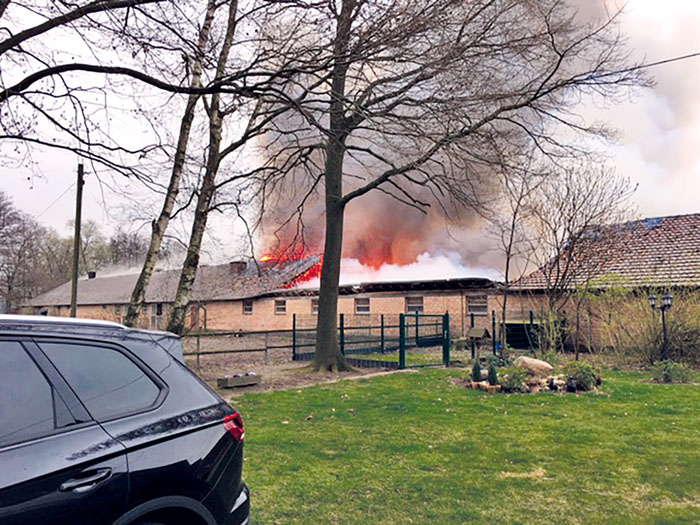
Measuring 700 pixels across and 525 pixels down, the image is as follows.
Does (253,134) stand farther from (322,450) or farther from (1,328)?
(1,328)

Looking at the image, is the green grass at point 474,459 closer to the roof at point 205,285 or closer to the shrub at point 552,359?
the shrub at point 552,359

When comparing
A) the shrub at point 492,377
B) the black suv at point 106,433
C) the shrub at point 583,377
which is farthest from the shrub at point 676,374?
the black suv at point 106,433

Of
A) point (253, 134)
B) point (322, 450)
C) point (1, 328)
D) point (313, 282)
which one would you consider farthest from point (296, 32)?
point (313, 282)

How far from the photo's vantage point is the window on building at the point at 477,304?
24322 millimetres

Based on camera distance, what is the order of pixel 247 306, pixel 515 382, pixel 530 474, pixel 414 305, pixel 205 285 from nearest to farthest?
1. pixel 530 474
2. pixel 515 382
3. pixel 414 305
4. pixel 247 306
5. pixel 205 285

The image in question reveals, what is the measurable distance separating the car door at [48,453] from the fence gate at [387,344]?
12.6 m

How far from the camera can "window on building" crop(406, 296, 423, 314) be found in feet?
87.2

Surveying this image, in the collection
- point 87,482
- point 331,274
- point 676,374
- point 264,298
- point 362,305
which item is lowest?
point 676,374

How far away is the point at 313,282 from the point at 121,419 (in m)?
33.6

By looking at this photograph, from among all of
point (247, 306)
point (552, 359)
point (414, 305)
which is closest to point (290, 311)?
point (247, 306)

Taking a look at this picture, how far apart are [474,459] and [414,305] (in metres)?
21.1

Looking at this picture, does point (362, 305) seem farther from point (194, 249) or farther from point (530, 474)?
point (530, 474)

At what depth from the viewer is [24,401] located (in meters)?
2.17

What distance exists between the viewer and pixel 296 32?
7.41 meters
